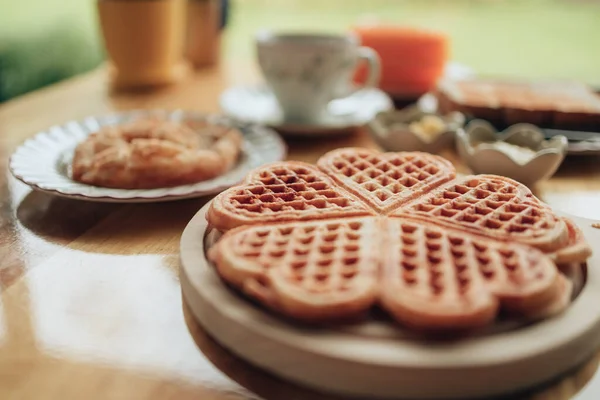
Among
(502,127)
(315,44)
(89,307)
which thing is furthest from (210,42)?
(89,307)

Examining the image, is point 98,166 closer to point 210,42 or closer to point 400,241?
point 400,241

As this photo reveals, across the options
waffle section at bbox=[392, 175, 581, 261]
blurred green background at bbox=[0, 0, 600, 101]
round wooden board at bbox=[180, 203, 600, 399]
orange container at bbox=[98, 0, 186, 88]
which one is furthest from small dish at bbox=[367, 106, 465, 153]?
blurred green background at bbox=[0, 0, 600, 101]

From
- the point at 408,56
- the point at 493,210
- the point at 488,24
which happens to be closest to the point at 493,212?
the point at 493,210

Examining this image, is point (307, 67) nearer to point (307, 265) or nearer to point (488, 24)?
point (307, 265)

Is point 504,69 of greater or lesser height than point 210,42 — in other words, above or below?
below

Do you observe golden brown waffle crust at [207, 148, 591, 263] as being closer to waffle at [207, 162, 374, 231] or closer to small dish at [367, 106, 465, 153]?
waffle at [207, 162, 374, 231]

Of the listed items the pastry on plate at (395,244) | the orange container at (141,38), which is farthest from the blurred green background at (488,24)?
the pastry on plate at (395,244)
